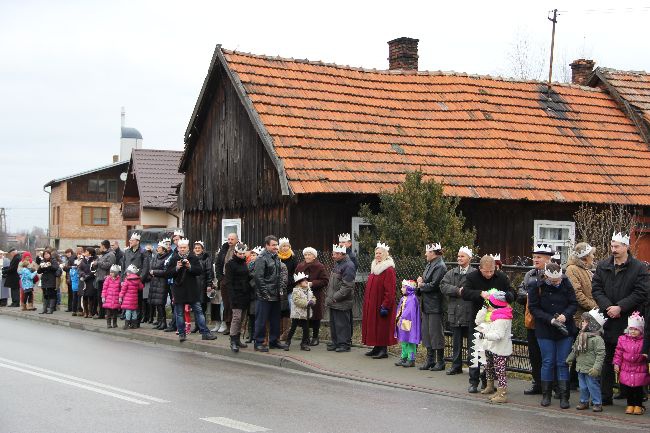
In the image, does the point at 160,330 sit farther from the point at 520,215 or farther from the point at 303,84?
the point at 520,215

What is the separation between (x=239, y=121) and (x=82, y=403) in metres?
12.8

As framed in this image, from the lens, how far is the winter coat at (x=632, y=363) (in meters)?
10.4

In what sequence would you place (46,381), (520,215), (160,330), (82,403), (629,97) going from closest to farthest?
1. (82,403)
2. (46,381)
3. (160,330)
4. (520,215)
5. (629,97)

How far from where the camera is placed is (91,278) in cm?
2283

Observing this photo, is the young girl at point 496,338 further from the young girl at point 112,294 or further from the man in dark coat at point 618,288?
the young girl at point 112,294

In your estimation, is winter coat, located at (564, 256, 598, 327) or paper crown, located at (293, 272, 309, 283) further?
paper crown, located at (293, 272, 309, 283)

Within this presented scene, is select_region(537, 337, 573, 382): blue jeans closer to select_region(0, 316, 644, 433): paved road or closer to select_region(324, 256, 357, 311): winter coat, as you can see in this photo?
select_region(0, 316, 644, 433): paved road

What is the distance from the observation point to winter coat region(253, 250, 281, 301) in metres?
15.6

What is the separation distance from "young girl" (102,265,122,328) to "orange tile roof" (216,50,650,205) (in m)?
4.82

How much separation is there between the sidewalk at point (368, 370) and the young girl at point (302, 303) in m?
0.32

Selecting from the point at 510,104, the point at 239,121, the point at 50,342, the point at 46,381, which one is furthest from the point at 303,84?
the point at 46,381

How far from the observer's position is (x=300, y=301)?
15789 millimetres

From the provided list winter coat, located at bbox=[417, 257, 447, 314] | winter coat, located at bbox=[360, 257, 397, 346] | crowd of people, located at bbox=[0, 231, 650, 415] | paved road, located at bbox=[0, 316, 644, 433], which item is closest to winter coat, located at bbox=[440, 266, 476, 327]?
crowd of people, located at bbox=[0, 231, 650, 415]

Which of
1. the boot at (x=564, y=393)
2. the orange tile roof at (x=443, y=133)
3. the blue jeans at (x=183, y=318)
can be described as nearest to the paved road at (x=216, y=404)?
the boot at (x=564, y=393)
